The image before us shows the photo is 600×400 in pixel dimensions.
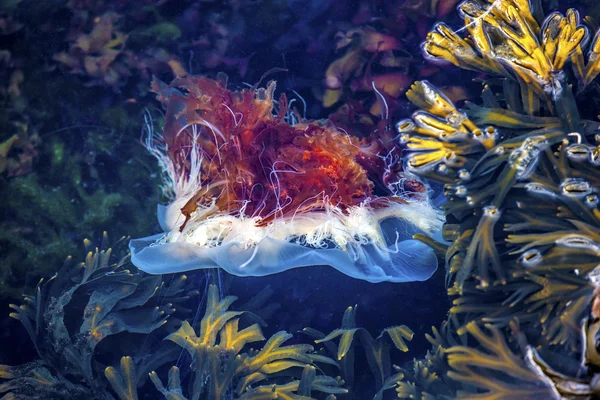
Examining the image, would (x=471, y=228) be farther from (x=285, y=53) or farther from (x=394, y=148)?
(x=285, y=53)

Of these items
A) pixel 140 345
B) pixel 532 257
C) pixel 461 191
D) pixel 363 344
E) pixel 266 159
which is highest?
pixel 461 191

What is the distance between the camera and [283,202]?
2201 millimetres

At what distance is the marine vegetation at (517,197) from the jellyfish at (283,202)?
43 centimetres

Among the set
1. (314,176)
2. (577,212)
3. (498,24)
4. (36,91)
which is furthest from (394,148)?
(36,91)

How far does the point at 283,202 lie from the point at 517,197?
3.56 ft

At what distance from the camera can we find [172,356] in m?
2.28

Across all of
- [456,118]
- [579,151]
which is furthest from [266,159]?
[579,151]

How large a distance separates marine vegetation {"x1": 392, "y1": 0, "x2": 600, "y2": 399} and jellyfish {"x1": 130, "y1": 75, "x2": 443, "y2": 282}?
0.43 m

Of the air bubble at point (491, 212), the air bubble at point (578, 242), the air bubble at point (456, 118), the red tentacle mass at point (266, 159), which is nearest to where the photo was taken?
the air bubble at point (578, 242)

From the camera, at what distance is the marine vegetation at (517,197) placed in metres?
1.42

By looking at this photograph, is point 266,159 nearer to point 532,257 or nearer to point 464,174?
point 464,174

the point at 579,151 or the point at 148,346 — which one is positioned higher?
the point at 579,151

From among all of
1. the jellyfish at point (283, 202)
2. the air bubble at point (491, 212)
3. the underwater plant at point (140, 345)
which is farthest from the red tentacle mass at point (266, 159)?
the air bubble at point (491, 212)

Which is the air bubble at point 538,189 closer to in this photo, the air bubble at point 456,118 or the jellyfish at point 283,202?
the air bubble at point 456,118
